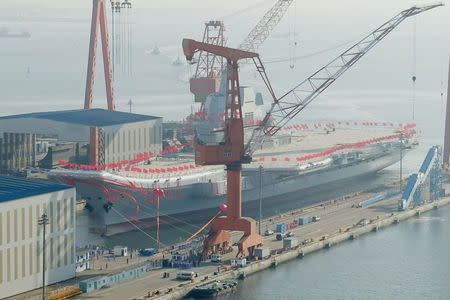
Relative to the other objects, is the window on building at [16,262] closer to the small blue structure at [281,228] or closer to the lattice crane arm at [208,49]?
the lattice crane arm at [208,49]

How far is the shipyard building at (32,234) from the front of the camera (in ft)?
197

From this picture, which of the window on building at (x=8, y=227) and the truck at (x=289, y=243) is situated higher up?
the window on building at (x=8, y=227)

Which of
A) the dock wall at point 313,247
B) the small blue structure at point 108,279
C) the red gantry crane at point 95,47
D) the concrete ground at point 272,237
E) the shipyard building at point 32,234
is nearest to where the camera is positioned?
the shipyard building at point 32,234

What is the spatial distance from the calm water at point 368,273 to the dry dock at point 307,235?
813 millimetres

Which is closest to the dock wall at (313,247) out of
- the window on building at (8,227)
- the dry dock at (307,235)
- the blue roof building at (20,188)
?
the dry dock at (307,235)

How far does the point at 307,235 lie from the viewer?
272 feet

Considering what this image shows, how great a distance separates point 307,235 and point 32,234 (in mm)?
27978

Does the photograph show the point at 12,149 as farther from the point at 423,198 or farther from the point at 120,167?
the point at 423,198

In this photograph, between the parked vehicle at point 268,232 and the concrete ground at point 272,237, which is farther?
the parked vehicle at point 268,232

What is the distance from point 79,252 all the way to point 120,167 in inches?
729

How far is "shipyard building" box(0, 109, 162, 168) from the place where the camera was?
10112 centimetres


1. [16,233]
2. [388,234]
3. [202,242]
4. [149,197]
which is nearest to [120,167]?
[149,197]

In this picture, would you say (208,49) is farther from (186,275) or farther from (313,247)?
(313,247)

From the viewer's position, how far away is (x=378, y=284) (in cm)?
6812
